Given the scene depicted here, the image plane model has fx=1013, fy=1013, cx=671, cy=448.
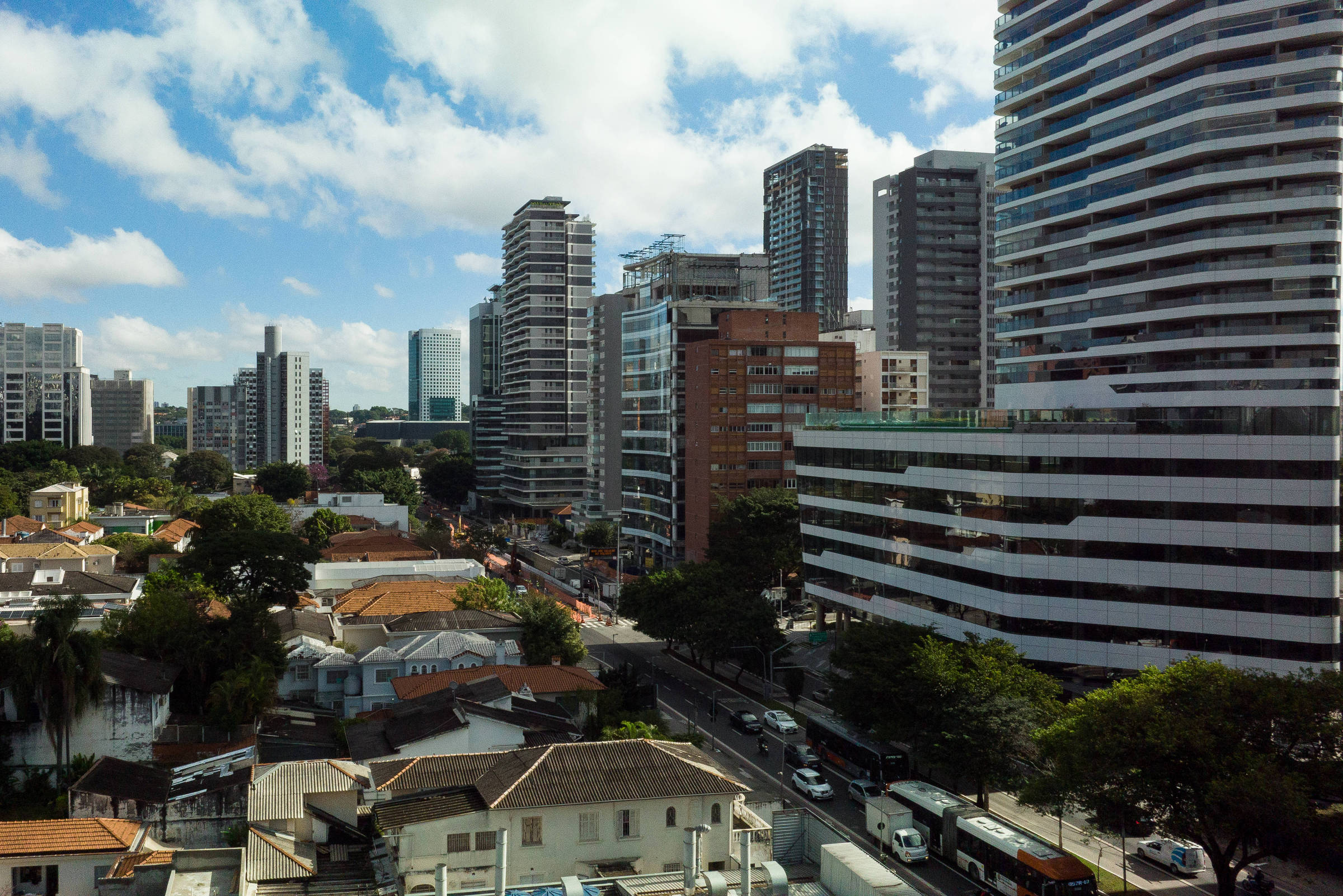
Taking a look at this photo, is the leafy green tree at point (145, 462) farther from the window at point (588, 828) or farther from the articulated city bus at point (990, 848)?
the articulated city bus at point (990, 848)

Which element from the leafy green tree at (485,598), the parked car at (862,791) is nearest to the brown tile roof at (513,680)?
the leafy green tree at (485,598)

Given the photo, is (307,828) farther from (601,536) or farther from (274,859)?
(601,536)

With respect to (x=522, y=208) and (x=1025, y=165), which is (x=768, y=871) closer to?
(x=1025, y=165)

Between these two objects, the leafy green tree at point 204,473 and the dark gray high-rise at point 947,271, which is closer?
the dark gray high-rise at point 947,271

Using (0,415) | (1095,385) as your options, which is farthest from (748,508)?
(0,415)

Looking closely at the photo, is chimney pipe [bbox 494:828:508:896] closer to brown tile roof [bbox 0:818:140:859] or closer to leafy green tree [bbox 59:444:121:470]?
brown tile roof [bbox 0:818:140:859]
